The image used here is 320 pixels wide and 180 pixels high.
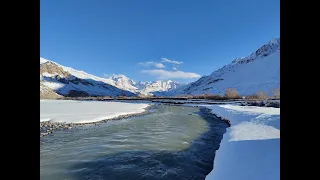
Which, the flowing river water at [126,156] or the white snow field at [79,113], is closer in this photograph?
the flowing river water at [126,156]

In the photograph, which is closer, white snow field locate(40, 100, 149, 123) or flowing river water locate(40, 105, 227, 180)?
flowing river water locate(40, 105, 227, 180)

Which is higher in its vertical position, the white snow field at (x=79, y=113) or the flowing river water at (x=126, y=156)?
the white snow field at (x=79, y=113)

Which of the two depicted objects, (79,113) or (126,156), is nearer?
(126,156)

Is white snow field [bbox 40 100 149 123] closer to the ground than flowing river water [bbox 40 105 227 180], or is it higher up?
higher up

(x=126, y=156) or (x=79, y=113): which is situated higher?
(x=79, y=113)
